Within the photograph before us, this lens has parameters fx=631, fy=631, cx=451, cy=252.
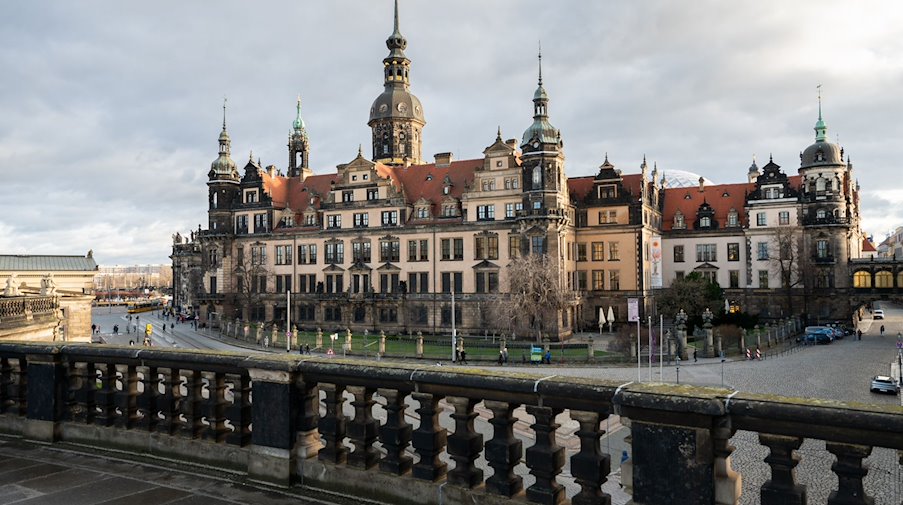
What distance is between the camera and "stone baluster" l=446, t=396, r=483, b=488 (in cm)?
547

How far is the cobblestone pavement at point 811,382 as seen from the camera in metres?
16.4

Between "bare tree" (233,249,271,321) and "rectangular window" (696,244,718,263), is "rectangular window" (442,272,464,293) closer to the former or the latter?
"bare tree" (233,249,271,321)

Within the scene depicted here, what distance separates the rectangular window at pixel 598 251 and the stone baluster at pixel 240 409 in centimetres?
5755

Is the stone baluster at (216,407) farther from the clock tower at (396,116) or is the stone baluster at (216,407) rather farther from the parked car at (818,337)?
the clock tower at (396,116)

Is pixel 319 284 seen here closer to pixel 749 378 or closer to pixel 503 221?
pixel 503 221

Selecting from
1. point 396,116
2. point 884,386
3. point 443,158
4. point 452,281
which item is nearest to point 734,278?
point 452,281

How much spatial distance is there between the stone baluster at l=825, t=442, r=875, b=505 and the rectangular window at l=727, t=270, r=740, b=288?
224ft

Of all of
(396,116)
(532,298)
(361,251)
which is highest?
(396,116)

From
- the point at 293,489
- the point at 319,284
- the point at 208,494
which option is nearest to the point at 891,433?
the point at 293,489

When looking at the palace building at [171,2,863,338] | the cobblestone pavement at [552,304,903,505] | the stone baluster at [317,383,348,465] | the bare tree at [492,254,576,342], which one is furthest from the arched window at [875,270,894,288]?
the stone baluster at [317,383,348,465]

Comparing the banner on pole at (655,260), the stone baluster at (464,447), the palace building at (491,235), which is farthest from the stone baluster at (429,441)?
the banner on pole at (655,260)

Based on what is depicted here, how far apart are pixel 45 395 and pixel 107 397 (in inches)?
38.9

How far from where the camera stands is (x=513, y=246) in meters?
56.1

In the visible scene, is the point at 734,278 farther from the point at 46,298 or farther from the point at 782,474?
the point at 782,474
